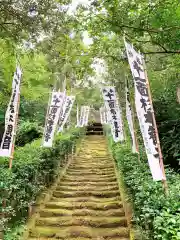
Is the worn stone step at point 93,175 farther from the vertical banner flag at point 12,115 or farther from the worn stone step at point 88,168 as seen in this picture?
the vertical banner flag at point 12,115

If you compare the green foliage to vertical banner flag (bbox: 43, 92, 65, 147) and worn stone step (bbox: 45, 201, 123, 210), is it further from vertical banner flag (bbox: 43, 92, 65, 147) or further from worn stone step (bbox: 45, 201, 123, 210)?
worn stone step (bbox: 45, 201, 123, 210)

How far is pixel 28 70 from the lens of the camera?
49.8 ft

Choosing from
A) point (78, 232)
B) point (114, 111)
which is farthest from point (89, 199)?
point (114, 111)

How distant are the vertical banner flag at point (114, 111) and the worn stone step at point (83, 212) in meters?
4.03

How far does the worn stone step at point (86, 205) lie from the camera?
636 cm

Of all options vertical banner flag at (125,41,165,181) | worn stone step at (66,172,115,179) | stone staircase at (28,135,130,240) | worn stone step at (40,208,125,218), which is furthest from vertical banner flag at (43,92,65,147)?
vertical banner flag at (125,41,165,181)

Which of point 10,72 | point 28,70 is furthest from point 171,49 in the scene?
point 28,70

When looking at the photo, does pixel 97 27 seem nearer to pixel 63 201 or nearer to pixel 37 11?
pixel 37 11

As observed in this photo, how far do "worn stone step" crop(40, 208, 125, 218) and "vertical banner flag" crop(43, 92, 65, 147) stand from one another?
7.65ft

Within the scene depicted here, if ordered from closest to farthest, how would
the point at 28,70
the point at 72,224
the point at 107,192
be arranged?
the point at 72,224 → the point at 107,192 → the point at 28,70

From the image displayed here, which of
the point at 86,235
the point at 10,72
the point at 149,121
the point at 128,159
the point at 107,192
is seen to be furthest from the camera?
the point at 10,72

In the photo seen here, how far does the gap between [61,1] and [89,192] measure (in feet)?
16.5

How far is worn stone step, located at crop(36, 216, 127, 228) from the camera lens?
5582 mm

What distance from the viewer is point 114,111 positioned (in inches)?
394
